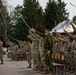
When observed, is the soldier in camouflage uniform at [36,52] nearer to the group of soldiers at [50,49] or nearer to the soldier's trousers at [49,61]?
the group of soldiers at [50,49]

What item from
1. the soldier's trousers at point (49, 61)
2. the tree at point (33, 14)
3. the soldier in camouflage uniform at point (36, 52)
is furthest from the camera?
the tree at point (33, 14)

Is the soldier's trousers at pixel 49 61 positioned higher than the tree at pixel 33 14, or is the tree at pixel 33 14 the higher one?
the tree at pixel 33 14

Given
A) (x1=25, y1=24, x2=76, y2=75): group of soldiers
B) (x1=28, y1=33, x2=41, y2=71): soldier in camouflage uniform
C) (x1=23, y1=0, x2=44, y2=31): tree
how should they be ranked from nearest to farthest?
(x1=25, y1=24, x2=76, y2=75): group of soldiers
(x1=28, y1=33, x2=41, y2=71): soldier in camouflage uniform
(x1=23, y1=0, x2=44, y2=31): tree

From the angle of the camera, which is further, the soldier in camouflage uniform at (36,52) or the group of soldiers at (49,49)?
the soldier in camouflage uniform at (36,52)

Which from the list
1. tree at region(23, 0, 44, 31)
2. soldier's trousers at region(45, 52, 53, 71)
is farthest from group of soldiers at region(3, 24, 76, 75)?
tree at region(23, 0, 44, 31)

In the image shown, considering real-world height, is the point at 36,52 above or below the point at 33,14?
below

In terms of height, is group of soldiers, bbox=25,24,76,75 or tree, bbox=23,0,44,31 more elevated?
tree, bbox=23,0,44,31

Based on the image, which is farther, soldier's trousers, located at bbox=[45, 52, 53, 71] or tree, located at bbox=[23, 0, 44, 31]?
tree, located at bbox=[23, 0, 44, 31]

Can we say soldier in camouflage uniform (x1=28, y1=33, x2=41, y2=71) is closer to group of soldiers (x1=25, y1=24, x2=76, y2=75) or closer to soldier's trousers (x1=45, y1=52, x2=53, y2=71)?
group of soldiers (x1=25, y1=24, x2=76, y2=75)

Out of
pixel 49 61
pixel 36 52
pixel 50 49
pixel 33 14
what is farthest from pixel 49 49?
pixel 33 14

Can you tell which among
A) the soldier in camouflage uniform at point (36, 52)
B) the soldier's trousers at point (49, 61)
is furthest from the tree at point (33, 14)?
the soldier's trousers at point (49, 61)

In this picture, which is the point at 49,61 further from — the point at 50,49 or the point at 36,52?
the point at 36,52

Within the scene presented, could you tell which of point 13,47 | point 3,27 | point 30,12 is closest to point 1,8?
point 3,27

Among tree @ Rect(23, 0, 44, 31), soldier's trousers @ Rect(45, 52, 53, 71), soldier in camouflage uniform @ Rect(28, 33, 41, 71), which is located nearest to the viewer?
soldier's trousers @ Rect(45, 52, 53, 71)
